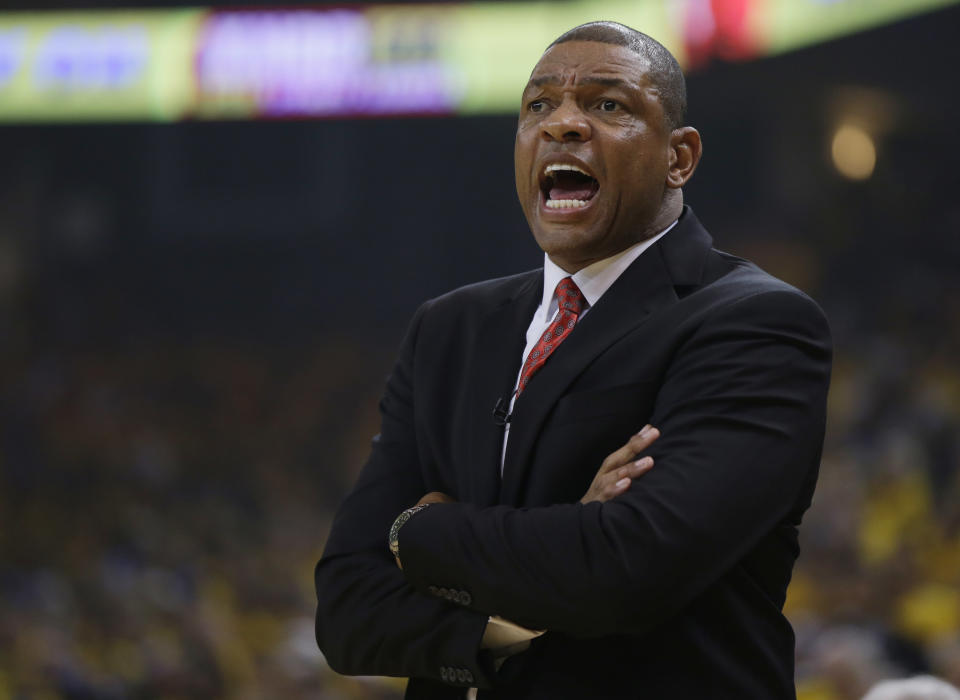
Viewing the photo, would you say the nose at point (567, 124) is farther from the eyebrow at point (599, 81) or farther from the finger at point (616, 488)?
the finger at point (616, 488)

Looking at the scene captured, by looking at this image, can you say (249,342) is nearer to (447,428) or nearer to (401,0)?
(401,0)

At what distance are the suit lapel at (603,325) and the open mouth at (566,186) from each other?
0.40ft

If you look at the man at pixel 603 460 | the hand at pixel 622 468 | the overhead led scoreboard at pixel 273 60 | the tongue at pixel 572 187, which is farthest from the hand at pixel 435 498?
the overhead led scoreboard at pixel 273 60

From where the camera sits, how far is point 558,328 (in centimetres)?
182

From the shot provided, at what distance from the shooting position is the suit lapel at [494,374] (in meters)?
1.76

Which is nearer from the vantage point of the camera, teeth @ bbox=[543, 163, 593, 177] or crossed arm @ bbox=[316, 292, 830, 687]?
crossed arm @ bbox=[316, 292, 830, 687]

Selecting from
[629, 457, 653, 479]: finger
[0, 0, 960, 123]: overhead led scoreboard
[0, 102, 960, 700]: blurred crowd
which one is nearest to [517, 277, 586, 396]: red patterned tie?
[629, 457, 653, 479]: finger

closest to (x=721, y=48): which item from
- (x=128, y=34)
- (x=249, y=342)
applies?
(x=128, y=34)

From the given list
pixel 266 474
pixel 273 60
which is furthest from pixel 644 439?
pixel 266 474

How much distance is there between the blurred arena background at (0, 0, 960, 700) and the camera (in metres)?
6.86

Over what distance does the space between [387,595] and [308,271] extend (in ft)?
36.1

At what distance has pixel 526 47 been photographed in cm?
967

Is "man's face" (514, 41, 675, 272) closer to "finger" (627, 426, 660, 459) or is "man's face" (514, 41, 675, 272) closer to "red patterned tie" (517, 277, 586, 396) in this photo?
"red patterned tie" (517, 277, 586, 396)

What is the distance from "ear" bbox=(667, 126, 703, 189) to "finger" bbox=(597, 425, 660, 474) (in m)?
0.40
